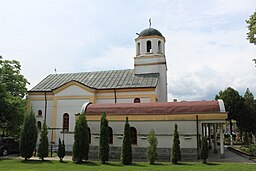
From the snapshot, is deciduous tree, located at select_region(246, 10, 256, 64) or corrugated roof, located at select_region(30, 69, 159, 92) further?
corrugated roof, located at select_region(30, 69, 159, 92)

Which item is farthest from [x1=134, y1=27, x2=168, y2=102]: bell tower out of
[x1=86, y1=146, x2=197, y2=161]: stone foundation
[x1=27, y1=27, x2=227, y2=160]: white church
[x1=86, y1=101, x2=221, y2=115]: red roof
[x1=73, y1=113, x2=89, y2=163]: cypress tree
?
[x1=73, y1=113, x2=89, y2=163]: cypress tree

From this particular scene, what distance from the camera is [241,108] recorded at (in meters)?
39.1

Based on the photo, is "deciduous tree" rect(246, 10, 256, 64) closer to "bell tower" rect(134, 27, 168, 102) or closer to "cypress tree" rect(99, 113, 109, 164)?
"cypress tree" rect(99, 113, 109, 164)

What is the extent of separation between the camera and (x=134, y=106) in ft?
73.6

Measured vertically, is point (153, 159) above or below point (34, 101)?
below

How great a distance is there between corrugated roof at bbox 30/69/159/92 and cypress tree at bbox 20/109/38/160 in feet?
32.4

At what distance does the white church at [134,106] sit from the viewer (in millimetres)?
20562

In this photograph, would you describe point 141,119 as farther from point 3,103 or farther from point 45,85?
point 45,85

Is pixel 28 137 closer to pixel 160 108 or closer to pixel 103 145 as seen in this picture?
pixel 103 145

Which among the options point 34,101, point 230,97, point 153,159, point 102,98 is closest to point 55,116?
point 34,101

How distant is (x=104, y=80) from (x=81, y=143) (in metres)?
13.1

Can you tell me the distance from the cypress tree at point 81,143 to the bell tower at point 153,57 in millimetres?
12956

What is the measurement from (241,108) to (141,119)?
23.3m

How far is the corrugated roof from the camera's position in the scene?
2911cm
